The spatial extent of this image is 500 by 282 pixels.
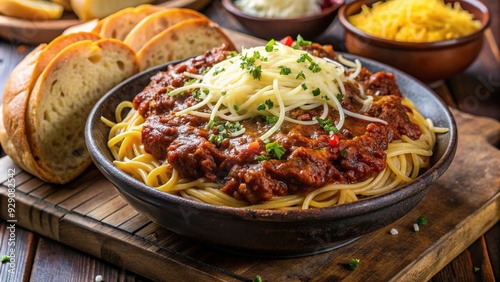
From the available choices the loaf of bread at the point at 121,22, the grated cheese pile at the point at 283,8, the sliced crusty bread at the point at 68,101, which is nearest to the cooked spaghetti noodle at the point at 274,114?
the sliced crusty bread at the point at 68,101

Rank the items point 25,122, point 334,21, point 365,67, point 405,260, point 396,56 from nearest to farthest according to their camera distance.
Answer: point 405,260 < point 25,122 < point 365,67 < point 396,56 < point 334,21

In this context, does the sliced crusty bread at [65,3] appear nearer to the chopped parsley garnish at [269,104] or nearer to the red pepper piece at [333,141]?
the chopped parsley garnish at [269,104]

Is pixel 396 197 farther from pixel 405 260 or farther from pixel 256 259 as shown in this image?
pixel 256 259

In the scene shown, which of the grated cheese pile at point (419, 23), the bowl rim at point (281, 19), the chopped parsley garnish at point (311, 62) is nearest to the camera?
the chopped parsley garnish at point (311, 62)

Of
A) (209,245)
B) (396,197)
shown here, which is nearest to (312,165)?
(396,197)

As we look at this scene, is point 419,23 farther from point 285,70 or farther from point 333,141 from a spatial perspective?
point 333,141

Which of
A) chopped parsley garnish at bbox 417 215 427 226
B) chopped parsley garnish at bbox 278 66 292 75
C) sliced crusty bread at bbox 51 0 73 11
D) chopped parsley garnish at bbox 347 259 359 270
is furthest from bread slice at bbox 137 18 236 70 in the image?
chopped parsley garnish at bbox 347 259 359 270
